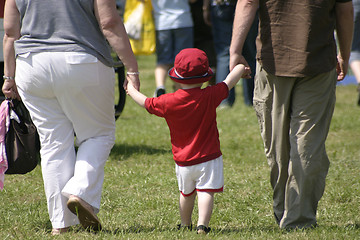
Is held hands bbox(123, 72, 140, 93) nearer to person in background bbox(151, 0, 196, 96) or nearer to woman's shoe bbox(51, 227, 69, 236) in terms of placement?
woman's shoe bbox(51, 227, 69, 236)

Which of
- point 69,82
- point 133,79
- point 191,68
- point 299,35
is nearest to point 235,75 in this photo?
point 191,68

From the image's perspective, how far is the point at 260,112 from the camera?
4.14 meters

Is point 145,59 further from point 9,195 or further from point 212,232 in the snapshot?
point 212,232

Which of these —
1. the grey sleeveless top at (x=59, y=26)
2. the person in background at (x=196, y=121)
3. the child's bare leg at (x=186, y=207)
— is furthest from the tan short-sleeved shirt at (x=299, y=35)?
the grey sleeveless top at (x=59, y=26)

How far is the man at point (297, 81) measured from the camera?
3.79 meters

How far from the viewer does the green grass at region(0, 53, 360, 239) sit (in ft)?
13.1

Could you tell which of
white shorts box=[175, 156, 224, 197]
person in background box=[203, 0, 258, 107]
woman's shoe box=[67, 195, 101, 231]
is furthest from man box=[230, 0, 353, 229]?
person in background box=[203, 0, 258, 107]

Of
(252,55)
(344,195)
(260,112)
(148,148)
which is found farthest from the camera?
(252,55)

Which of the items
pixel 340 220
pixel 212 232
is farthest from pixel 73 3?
pixel 340 220

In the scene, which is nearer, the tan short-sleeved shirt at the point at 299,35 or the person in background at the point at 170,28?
the tan short-sleeved shirt at the point at 299,35

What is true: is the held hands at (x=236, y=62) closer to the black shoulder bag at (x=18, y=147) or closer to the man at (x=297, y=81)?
the man at (x=297, y=81)

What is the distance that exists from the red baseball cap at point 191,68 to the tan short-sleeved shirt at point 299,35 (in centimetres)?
46

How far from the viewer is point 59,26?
3711 mm

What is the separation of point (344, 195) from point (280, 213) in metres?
0.94
